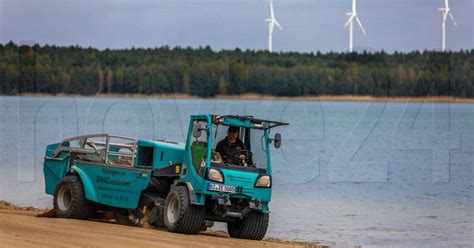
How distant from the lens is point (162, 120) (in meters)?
83.2

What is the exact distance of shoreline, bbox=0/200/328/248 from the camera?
20.1 meters

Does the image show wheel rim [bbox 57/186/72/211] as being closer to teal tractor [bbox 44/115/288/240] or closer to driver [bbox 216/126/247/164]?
teal tractor [bbox 44/115/288/240]

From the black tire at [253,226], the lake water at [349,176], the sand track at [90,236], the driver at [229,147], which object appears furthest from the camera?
the lake water at [349,176]

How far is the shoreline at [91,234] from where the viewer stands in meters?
20.1

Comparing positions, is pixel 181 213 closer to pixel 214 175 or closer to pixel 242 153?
pixel 214 175

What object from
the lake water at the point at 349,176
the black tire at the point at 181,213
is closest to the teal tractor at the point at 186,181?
the black tire at the point at 181,213

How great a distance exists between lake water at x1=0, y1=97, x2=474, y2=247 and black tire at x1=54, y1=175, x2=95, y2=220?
4.84m

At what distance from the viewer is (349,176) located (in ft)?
163

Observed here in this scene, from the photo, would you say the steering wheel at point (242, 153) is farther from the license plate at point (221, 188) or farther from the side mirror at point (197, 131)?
the side mirror at point (197, 131)

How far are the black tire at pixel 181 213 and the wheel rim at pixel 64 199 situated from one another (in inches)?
110

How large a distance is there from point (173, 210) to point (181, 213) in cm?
48

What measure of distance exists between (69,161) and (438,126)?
2941 inches

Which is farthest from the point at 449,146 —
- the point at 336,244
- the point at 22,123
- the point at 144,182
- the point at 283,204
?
the point at 144,182

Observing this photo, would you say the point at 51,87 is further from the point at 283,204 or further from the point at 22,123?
the point at 283,204
